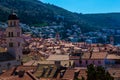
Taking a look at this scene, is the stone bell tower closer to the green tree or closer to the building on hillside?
the building on hillside

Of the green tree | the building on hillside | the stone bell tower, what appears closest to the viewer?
the green tree

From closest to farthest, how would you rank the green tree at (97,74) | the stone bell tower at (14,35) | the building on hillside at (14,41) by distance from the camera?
the green tree at (97,74) → the building on hillside at (14,41) → the stone bell tower at (14,35)

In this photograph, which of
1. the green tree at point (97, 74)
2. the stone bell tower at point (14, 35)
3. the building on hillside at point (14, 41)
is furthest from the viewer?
the stone bell tower at point (14, 35)

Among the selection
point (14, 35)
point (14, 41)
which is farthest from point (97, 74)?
point (14, 35)

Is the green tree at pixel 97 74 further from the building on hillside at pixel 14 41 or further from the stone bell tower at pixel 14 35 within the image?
the stone bell tower at pixel 14 35

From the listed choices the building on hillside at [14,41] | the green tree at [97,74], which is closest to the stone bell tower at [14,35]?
the building on hillside at [14,41]

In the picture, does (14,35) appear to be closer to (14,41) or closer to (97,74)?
(14,41)

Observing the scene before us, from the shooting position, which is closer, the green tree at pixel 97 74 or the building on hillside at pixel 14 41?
the green tree at pixel 97 74

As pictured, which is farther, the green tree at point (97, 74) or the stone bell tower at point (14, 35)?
the stone bell tower at point (14, 35)

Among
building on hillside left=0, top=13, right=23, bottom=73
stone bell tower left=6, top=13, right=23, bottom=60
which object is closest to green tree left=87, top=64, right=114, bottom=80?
building on hillside left=0, top=13, right=23, bottom=73

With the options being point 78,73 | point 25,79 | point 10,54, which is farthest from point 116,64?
point 25,79

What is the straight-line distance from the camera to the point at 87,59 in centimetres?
7581

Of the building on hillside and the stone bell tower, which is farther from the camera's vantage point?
the stone bell tower

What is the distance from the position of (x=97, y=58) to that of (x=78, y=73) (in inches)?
899
